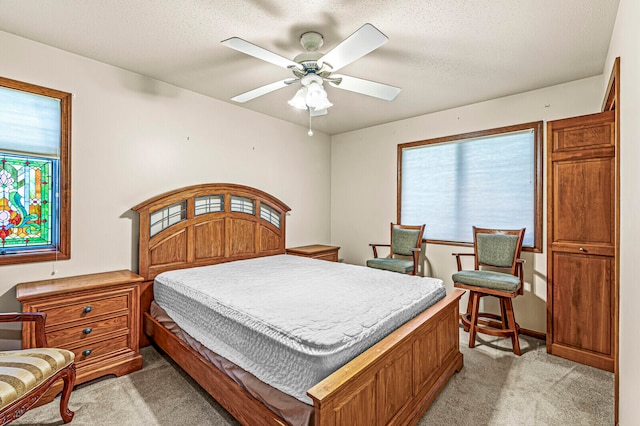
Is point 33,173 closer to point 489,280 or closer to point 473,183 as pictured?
point 489,280

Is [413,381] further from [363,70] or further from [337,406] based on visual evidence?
[363,70]

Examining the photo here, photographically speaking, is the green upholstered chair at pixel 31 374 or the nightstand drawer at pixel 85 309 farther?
the nightstand drawer at pixel 85 309

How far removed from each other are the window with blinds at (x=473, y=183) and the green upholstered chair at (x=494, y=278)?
0.88 ft

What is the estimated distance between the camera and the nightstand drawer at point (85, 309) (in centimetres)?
221

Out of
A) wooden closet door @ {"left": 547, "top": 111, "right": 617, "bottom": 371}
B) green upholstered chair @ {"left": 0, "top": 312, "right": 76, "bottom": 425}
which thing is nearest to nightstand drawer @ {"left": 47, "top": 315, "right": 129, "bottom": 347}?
green upholstered chair @ {"left": 0, "top": 312, "right": 76, "bottom": 425}

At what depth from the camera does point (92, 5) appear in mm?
2020

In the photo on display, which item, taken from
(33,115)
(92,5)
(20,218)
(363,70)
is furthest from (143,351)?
(363,70)

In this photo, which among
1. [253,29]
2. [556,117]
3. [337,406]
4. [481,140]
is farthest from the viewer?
Result: [481,140]

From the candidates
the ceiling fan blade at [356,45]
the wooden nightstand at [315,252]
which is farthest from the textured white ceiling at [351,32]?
the wooden nightstand at [315,252]

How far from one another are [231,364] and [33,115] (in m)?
2.57

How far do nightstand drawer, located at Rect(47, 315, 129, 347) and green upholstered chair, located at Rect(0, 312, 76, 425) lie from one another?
267 mm

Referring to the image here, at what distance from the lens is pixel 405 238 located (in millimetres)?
4109

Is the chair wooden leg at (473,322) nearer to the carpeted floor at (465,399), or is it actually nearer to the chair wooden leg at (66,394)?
the carpeted floor at (465,399)

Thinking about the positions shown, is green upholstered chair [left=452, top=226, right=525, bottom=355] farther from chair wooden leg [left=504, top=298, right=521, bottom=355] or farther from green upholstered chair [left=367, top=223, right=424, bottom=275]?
green upholstered chair [left=367, top=223, right=424, bottom=275]
